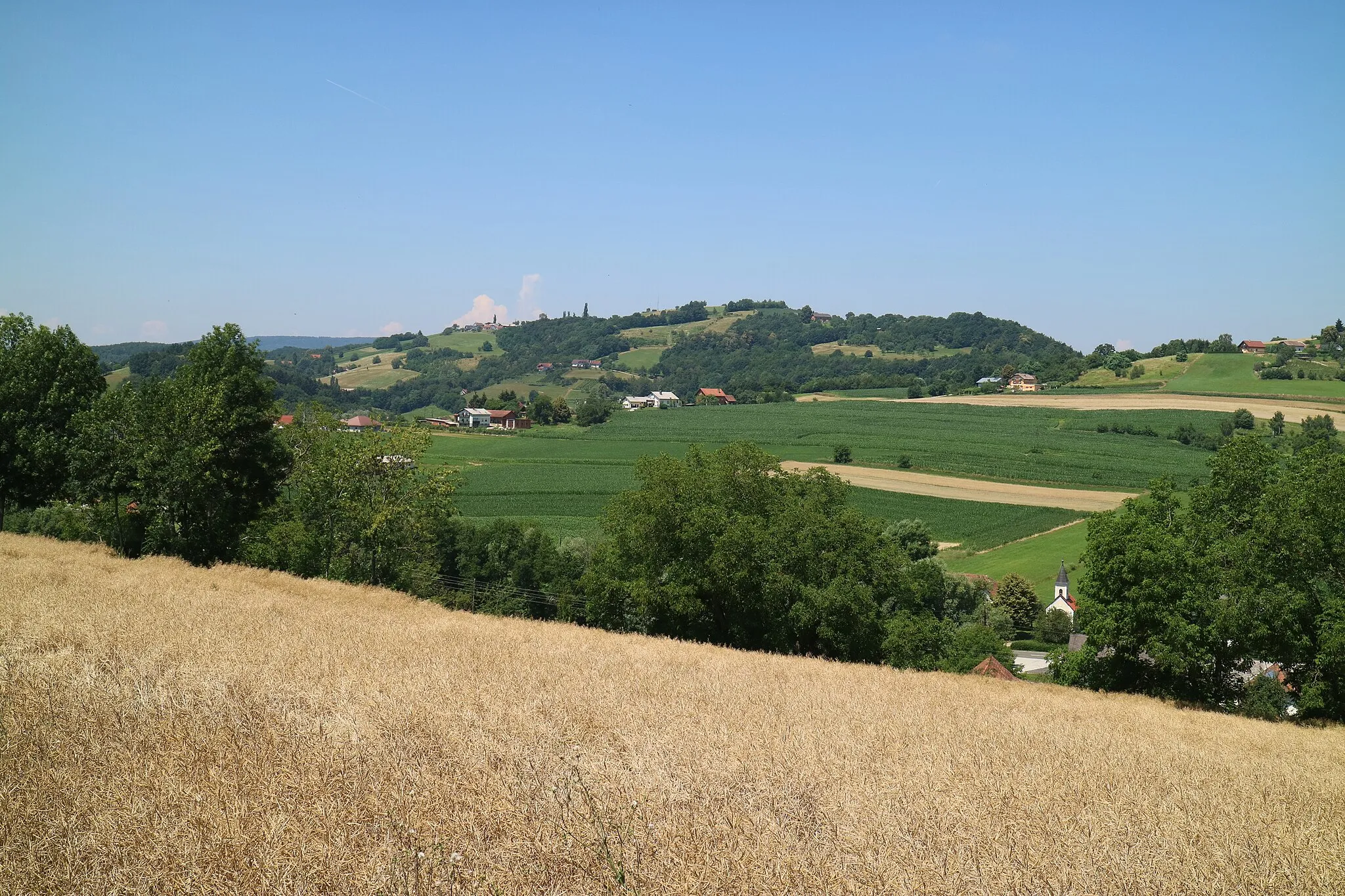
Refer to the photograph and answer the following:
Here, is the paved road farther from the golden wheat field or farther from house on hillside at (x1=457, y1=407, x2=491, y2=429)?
house on hillside at (x1=457, y1=407, x2=491, y2=429)

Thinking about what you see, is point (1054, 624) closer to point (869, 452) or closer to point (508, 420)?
point (869, 452)

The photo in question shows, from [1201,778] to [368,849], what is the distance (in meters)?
9.24

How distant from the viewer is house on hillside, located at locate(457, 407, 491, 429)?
156m

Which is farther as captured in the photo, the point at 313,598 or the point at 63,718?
the point at 313,598

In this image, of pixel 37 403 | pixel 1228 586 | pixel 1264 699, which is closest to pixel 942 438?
pixel 1264 699

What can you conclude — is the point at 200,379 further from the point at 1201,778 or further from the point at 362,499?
the point at 1201,778

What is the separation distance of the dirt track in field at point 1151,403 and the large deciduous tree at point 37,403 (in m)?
106

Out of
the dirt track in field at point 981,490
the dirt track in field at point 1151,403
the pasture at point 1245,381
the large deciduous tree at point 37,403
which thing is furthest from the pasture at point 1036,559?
the pasture at point 1245,381

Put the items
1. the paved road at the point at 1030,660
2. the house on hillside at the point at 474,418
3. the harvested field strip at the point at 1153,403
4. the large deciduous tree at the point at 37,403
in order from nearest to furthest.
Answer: the large deciduous tree at the point at 37,403
the paved road at the point at 1030,660
the harvested field strip at the point at 1153,403
the house on hillside at the point at 474,418

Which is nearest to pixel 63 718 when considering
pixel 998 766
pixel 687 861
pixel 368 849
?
pixel 368 849

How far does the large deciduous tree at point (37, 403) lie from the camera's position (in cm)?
2941

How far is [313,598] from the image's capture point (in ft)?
62.2

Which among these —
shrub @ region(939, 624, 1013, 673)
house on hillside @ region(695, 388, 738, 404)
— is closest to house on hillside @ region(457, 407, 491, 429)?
house on hillside @ region(695, 388, 738, 404)

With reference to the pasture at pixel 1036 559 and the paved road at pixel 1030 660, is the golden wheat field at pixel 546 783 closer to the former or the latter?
the paved road at pixel 1030 660
